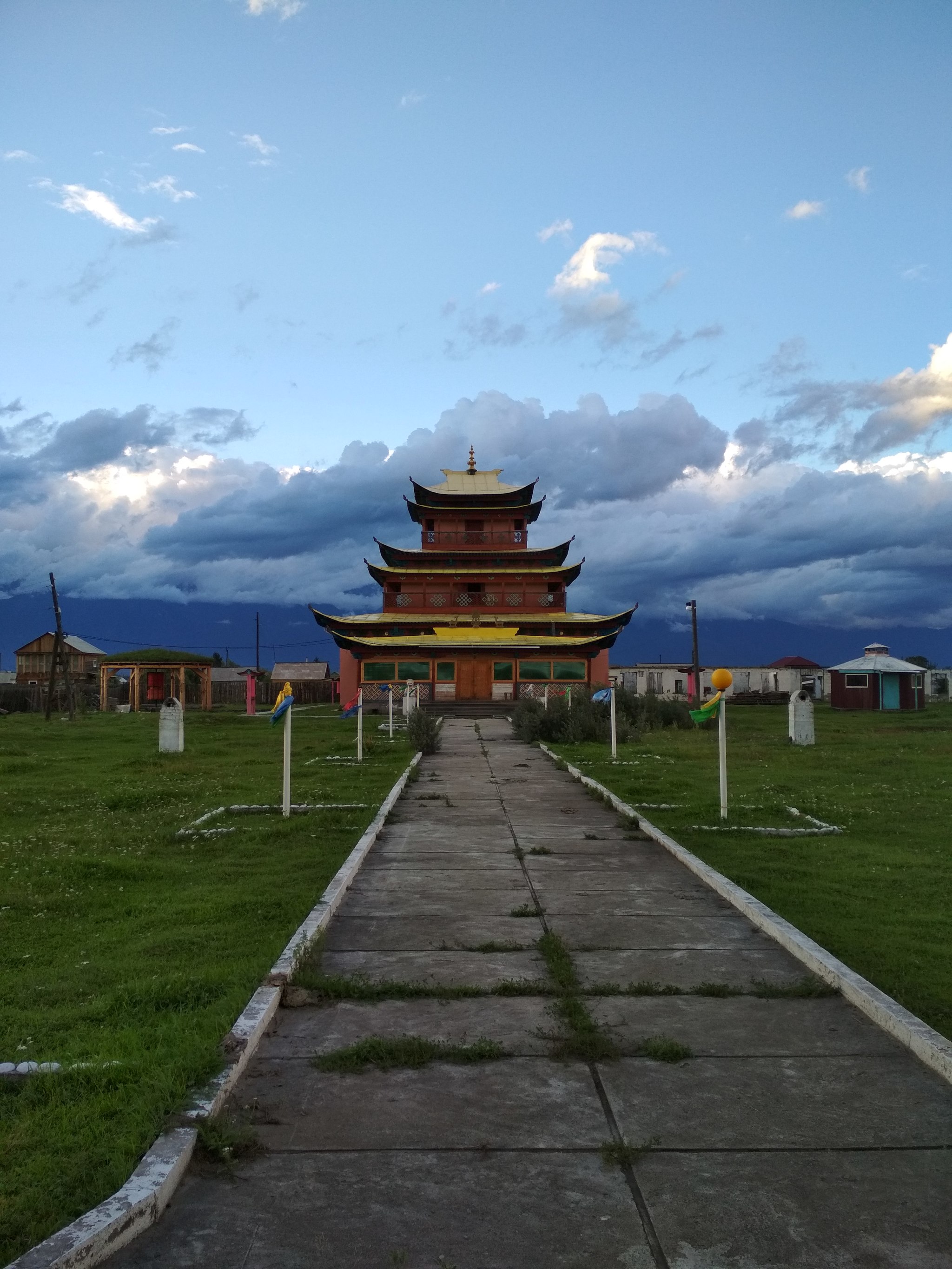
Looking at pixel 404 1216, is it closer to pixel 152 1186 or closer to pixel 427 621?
pixel 152 1186

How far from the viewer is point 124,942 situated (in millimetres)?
7070

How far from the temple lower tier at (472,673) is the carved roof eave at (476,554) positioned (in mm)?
6033

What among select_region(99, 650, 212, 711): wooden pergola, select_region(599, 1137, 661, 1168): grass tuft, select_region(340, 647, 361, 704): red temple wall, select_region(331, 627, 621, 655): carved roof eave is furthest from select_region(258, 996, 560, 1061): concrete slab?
select_region(340, 647, 361, 704): red temple wall

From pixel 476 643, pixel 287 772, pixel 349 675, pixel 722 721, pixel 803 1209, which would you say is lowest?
pixel 803 1209

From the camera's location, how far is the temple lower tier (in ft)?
149

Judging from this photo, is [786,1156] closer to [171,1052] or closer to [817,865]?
[171,1052]

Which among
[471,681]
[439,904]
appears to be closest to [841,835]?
[439,904]

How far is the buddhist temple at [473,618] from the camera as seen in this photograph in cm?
4572

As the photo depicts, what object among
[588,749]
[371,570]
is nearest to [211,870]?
[588,749]

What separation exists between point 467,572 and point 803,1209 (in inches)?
1829

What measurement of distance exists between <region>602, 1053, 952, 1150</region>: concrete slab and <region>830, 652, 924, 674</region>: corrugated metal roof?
155 ft

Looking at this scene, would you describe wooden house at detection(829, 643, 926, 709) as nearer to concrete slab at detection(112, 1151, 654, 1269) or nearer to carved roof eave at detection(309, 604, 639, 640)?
carved roof eave at detection(309, 604, 639, 640)

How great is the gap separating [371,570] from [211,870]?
4070 centimetres

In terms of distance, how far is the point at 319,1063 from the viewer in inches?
182
